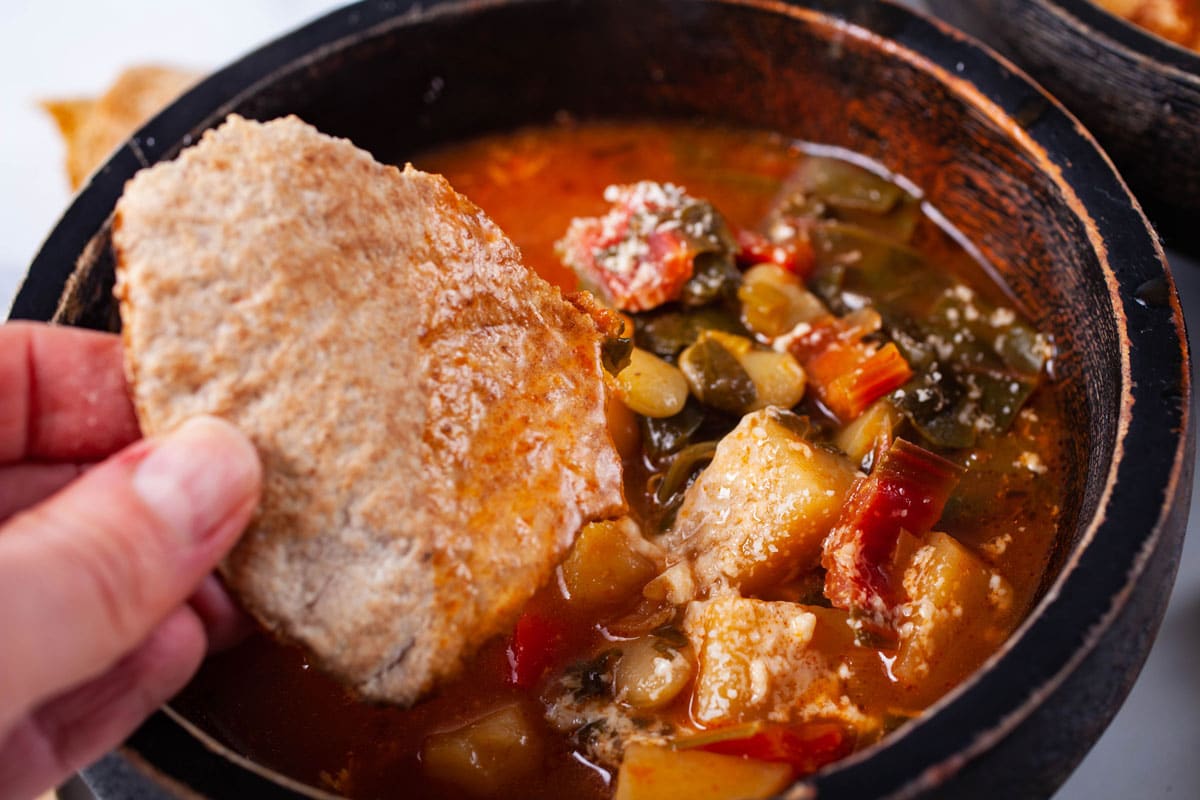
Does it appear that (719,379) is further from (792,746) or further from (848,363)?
(792,746)

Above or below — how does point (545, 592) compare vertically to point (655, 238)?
below

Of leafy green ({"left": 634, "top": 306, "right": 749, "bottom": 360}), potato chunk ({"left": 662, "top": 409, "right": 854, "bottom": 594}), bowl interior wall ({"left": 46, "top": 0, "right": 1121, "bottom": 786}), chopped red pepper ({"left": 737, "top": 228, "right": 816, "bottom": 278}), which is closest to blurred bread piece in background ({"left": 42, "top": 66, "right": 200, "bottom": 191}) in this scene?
bowl interior wall ({"left": 46, "top": 0, "right": 1121, "bottom": 786})

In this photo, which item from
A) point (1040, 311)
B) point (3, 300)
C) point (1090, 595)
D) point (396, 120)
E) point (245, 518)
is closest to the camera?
point (245, 518)

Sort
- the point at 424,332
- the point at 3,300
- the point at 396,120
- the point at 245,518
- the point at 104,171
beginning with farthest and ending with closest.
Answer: the point at 3,300 < the point at 396,120 < the point at 104,171 < the point at 424,332 < the point at 245,518

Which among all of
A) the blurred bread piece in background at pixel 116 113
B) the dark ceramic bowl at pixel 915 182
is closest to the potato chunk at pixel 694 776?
the dark ceramic bowl at pixel 915 182

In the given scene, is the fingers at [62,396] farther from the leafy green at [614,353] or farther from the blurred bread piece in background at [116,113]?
the blurred bread piece in background at [116,113]

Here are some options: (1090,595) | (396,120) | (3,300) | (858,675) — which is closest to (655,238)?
(396,120)

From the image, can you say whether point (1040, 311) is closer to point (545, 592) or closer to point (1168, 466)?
point (1168, 466)
